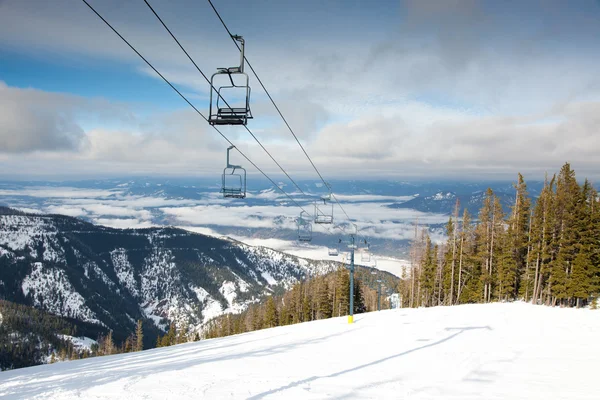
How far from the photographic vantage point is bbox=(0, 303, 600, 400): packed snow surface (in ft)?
38.0

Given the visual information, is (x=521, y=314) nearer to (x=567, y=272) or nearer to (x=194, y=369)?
(x=567, y=272)

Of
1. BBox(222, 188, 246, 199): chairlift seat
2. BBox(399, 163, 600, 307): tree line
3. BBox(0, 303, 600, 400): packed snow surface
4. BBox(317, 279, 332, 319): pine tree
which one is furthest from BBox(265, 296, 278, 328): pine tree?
BBox(222, 188, 246, 199): chairlift seat

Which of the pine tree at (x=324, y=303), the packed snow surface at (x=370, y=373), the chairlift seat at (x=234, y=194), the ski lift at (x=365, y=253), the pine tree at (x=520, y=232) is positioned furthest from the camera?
the pine tree at (x=324, y=303)

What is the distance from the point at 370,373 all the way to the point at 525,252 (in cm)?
5059

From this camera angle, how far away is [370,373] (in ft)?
→ 44.8

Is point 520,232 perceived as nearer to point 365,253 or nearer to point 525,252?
point 525,252

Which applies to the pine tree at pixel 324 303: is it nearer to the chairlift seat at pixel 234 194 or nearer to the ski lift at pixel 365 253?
the ski lift at pixel 365 253

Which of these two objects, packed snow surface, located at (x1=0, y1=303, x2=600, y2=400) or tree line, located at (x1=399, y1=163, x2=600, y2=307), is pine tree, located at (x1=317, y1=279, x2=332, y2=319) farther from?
packed snow surface, located at (x1=0, y1=303, x2=600, y2=400)

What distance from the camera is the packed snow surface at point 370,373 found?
1158 cm

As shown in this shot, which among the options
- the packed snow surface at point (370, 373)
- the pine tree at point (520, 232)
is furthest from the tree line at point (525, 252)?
the packed snow surface at point (370, 373)

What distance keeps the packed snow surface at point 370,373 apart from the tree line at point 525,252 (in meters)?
22.7

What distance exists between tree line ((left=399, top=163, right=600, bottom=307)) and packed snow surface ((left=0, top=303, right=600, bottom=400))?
2269cm

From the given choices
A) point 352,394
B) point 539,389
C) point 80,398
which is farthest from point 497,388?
point 80,398

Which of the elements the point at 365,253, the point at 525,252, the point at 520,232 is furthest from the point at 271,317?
the point at 520,232
